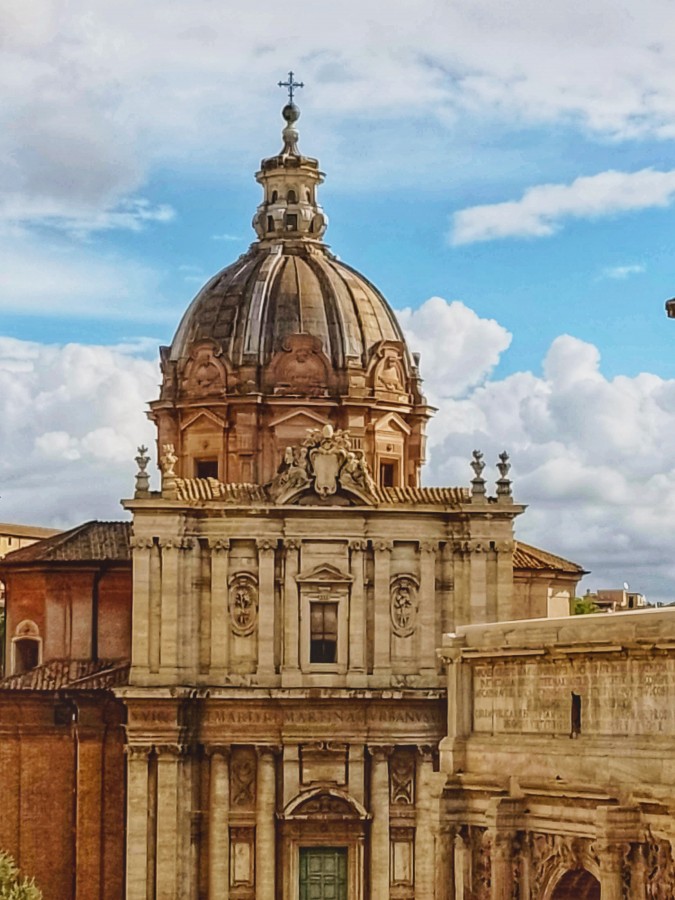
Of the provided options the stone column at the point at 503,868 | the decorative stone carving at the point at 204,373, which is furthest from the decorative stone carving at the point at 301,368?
the stone column at the point at 503,868

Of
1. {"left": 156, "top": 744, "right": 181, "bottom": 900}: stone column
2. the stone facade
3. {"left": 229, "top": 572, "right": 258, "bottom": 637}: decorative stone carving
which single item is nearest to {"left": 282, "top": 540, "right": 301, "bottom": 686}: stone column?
{"left": 229, "top": 572, "right": 258, "bottom": 637}: decorative stone carving

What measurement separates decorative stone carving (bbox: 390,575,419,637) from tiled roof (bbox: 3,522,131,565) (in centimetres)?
778

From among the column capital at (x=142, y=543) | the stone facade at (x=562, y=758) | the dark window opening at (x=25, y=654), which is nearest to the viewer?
the stone facade at (x=562, y=758)

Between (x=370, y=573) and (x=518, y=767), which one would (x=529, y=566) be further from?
(x=518, y=767)

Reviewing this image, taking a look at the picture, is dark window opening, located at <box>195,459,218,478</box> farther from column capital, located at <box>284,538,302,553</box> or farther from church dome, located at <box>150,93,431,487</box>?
column capital, located at <box>284,538,302,553</box>

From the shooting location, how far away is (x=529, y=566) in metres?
66.1

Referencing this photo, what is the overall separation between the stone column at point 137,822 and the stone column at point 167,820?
0.34 metres

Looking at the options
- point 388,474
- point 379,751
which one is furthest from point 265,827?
point 388,474

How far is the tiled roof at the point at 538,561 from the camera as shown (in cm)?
6631

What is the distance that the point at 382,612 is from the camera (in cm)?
6131

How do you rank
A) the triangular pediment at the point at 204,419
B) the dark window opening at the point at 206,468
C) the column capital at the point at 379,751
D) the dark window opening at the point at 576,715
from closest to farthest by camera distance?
1. the dark window opening at the point at 576,715
2. the column capital at the point at 379,751
3. the triangular pediment at the point at 204,419
4. the dark window opening at the point at 206,468

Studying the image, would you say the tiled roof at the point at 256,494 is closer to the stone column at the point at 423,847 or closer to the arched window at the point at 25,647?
the arched window at the point at 25,647

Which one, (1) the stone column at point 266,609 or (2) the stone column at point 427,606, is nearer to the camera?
(1) the stone column at point 266,609

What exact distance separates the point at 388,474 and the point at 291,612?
24.5 feet
